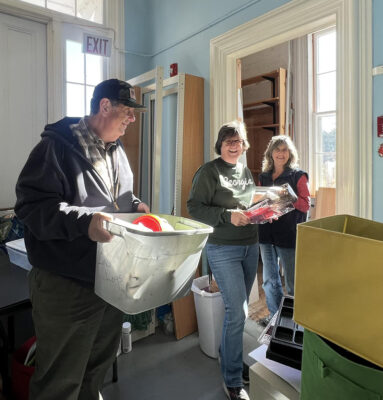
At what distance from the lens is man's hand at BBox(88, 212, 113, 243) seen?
1.00m

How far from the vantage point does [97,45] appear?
9.07ft

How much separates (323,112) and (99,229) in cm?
352

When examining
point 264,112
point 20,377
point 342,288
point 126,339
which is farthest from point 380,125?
point 264,112

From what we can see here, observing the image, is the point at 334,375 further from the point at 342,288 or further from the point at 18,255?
the point at 18,255

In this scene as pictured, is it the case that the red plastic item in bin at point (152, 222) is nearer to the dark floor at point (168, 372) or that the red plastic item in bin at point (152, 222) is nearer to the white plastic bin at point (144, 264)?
Result: the white plastic bin at point (144, 264)

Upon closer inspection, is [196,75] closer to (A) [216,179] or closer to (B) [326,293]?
(A) [216,179]

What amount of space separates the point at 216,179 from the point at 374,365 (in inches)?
49.4

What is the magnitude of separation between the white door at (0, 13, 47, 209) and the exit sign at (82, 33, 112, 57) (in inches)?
13.8

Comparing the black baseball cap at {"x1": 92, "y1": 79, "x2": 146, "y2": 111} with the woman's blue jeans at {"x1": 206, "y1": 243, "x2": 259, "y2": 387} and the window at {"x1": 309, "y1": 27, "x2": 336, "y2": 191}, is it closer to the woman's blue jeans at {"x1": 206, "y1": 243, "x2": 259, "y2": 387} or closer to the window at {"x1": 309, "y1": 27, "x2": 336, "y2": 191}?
the woman's blue jeans at {"x1": 206, "y1": 243, "x2": 259, "y2": 387}

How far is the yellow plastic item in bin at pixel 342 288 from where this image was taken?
1.94 ft

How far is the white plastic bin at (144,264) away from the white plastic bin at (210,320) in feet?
3.90

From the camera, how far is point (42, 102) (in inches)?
107

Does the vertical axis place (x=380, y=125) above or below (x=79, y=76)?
below

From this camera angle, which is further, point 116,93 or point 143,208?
point 143,208
